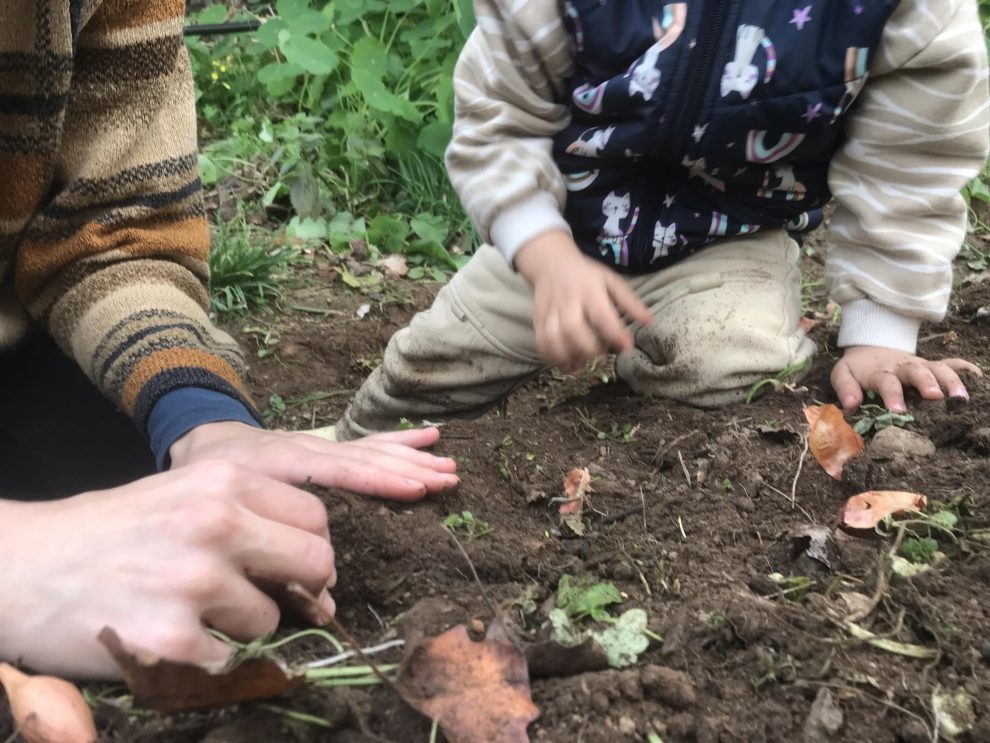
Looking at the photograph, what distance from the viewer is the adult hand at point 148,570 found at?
849 mm

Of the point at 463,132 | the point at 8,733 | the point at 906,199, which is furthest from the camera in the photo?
the point at 463,132

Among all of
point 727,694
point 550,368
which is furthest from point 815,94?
point 727,694

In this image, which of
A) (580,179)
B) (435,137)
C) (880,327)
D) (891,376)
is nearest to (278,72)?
(435,137)

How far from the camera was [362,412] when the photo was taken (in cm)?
228

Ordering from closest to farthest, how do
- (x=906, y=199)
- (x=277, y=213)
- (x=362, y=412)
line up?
(x=906, y=199)
(x=362, y=412)
(x=277, y=213)

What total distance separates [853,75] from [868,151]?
0.19m

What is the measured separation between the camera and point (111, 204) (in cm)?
157

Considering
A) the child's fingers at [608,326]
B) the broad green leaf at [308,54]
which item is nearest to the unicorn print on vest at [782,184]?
the child's fingers at [608,326]

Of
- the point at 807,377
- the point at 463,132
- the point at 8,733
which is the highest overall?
the point at 463,132

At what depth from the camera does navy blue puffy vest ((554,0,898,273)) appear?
165 cm

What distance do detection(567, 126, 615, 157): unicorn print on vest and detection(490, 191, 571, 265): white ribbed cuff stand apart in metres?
0.12

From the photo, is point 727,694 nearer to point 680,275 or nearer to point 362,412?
point 680,275

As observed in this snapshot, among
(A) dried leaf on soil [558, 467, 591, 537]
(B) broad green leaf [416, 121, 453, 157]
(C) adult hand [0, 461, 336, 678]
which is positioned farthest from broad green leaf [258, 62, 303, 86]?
(C) adult hand [0, 461, 336, 678]

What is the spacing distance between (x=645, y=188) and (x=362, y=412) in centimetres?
89
